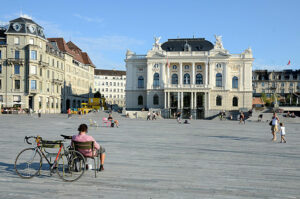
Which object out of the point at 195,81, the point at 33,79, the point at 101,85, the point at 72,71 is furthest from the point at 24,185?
the point at 101,85

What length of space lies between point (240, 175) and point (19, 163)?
6.54m

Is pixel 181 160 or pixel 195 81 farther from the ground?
pixel 195 81

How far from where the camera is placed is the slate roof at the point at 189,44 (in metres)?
69.6

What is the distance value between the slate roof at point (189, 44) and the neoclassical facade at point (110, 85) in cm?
6899

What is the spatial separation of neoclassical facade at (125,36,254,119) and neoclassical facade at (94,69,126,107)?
66.6 meters

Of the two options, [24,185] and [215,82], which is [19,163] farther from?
[215,82]

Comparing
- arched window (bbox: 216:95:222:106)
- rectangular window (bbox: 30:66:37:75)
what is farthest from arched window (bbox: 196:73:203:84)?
rectangular window (bbox: 30:66:37:75)

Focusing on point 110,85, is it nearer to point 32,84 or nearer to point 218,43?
point 32,84

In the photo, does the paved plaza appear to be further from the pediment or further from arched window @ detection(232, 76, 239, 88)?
arched window @ detection(232, 76, 239, 88)

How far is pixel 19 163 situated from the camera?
8.48m

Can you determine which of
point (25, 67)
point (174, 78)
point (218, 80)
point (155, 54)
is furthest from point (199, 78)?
point (25, 67)

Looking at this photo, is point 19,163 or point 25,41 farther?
point 25,41

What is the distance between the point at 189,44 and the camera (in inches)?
2749

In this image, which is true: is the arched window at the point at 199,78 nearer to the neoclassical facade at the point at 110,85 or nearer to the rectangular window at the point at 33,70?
the rectangular window at the point at 33,70
